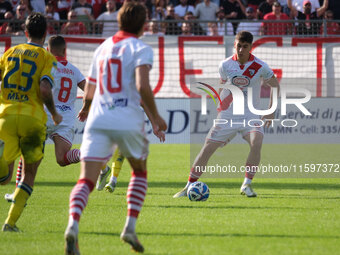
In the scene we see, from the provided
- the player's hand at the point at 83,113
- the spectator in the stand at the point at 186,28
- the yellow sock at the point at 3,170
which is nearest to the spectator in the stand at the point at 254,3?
the spectator in the stand at the point at 186,28

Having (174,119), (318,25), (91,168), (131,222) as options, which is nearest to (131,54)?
(91,168)

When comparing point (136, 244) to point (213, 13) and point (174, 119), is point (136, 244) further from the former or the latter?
point (213, 13)

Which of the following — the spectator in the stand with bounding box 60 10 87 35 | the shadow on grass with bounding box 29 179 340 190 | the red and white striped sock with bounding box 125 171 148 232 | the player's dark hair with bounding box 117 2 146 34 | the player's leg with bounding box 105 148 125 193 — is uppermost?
the player's dark hair with bounding box 117 2 146 34

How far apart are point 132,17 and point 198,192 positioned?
413cm

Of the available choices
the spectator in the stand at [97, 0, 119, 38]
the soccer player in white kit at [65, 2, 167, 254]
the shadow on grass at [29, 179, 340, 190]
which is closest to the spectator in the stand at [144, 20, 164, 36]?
the spectator in the stand at [97, 0, 119, 38]

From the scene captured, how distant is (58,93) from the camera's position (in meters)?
9.50

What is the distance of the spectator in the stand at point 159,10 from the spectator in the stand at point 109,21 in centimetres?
153

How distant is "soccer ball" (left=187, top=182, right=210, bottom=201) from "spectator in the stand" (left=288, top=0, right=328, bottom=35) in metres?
10.6

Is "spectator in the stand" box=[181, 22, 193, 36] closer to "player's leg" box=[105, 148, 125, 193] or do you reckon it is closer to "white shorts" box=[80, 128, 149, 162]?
"player's leg" box=[105, 148, 125, 193]

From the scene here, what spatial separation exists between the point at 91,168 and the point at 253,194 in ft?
15.5

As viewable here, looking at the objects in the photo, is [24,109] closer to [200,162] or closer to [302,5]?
[200,162]

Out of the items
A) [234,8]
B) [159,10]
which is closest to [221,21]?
[234,8]

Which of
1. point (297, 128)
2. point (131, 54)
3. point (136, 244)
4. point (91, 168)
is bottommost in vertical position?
point (297, 128)

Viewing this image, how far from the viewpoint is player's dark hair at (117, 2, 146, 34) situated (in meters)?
5.75
